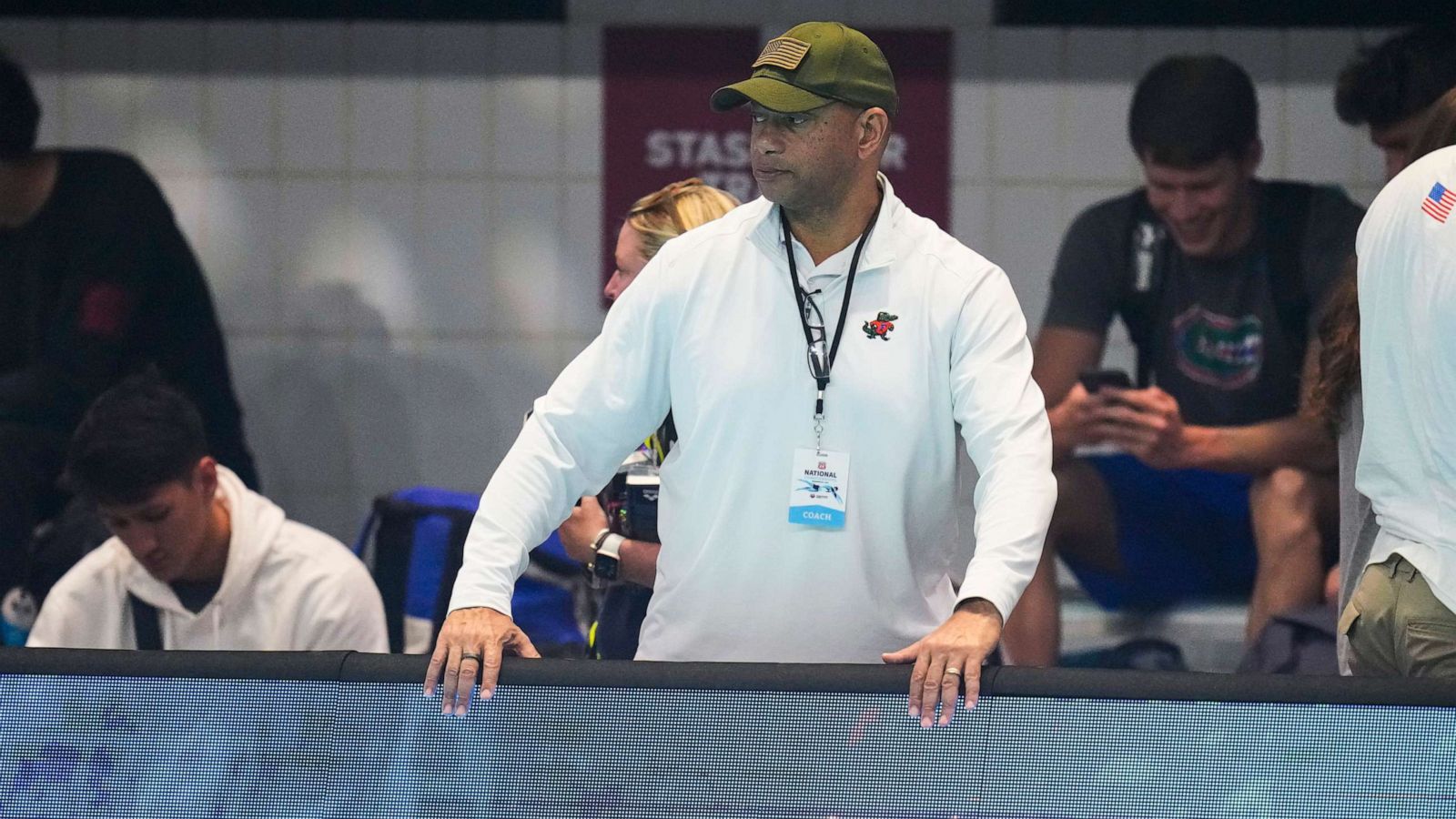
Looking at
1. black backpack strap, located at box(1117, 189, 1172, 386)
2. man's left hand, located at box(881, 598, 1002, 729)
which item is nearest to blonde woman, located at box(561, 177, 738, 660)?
man's left hand, located at box(881, 598, 1002, 729)

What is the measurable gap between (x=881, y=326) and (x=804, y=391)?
0.44 ft

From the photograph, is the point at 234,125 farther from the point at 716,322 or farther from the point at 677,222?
the point at 716,322

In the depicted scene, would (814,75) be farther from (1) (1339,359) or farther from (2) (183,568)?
(2) (183,568)

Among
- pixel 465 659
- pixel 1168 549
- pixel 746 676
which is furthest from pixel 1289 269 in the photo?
pixel 465 659

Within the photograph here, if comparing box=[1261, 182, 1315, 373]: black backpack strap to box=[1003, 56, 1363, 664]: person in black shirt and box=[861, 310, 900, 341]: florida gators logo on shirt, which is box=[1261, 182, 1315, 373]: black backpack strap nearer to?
box=[1003, 56, 1363, 664]: person in black shirt

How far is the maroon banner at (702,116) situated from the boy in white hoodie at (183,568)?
1.81 metres

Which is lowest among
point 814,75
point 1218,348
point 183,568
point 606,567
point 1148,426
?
point 183,568

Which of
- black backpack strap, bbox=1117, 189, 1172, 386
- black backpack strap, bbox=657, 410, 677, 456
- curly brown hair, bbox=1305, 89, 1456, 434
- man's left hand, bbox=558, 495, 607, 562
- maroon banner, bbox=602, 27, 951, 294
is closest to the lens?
curly brown hair, bbox=1305, 89, 1456, 434

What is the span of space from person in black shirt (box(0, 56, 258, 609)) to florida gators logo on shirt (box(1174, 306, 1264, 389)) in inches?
93.6

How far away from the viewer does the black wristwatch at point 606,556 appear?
2820mm

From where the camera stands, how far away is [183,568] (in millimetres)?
3324

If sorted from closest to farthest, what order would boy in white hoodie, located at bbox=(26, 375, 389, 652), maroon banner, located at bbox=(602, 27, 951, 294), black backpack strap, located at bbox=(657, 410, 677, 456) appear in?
black backpack strap, located at bbox=(657, 410, 677, 456) → boy in white hoodie, located at bbox=(26, 375, 389, 652) → maroon banner, located at bbox=(602, 27, 951, 294)

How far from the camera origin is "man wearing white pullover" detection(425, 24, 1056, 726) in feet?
7.82

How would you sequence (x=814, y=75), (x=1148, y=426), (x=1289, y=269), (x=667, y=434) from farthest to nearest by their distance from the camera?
(x=1289, y=269) < (x=1148, y=426) < (x=667, y=434) < (x=814, y=75)
